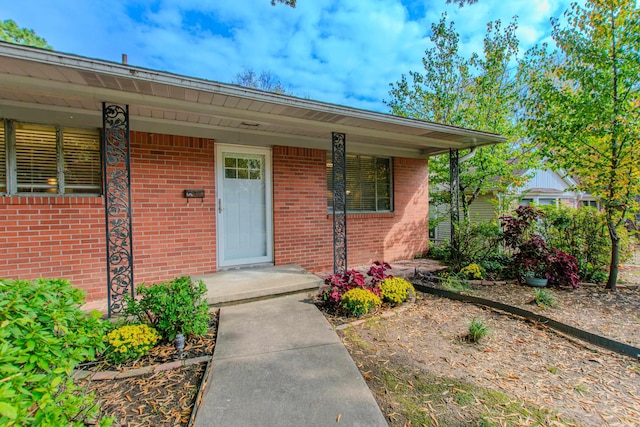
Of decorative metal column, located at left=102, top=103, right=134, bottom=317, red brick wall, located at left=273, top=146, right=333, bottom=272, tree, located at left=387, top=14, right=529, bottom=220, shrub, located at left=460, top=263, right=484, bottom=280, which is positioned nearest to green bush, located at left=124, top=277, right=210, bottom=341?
decorative metal column, located at left=102, top=103, right=134, bottom=317

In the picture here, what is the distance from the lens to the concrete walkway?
198 centimetres

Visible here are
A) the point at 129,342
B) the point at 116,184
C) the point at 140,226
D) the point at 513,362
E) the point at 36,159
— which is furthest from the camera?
the point at 140,226

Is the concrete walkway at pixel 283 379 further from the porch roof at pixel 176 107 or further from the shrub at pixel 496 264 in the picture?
the shrub at pixel 496 264

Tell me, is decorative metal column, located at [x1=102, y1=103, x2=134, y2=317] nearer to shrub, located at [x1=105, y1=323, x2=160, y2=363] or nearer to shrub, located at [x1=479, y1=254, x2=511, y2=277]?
shrub, located at [x1=105, y1=323, x2=160, y2=363]

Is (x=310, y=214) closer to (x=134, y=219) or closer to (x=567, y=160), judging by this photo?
(x=134, y=219)

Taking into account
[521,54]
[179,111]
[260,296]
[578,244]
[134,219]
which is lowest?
[260,296]

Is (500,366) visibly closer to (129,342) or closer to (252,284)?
(252,284)

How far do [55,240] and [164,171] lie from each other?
1671 mm

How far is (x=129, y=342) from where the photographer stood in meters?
2.71

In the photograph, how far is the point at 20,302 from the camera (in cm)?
134

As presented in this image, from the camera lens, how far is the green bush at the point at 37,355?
40.7 inches

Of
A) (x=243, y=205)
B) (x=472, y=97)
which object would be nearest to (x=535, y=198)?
(x=472, y=97)

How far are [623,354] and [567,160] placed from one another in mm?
3453

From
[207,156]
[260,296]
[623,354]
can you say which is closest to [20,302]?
[260,296]
